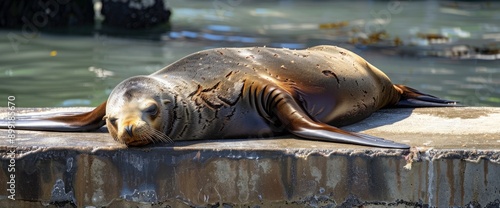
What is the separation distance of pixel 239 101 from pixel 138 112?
59 cm

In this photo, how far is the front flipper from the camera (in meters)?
4.74

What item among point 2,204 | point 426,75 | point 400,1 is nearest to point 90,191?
point 2,204

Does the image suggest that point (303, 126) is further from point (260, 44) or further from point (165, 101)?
point (260, 44)

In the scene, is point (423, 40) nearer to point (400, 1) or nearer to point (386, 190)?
point (400, 1)

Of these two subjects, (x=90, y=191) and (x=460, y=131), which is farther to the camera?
(x=460, y=131)

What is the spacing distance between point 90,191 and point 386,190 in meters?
1.40

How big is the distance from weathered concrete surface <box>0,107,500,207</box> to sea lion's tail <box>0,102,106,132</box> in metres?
0.52

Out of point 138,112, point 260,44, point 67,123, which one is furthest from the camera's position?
point 260,44

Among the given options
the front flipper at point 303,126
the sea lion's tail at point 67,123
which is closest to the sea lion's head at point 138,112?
the sea lion's tail at point 67,123

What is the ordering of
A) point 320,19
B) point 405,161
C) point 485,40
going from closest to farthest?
point 405,161, point 485,40, point 320,19

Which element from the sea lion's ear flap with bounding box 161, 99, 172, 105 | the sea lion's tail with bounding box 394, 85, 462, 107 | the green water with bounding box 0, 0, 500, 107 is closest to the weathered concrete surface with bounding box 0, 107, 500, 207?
the sea lion's ear flap with bounding box 161, 99, 172, 105

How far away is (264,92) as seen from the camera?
16.8 feet

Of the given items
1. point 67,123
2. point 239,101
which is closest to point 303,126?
point 239,101

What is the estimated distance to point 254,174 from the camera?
4652 millimetres
